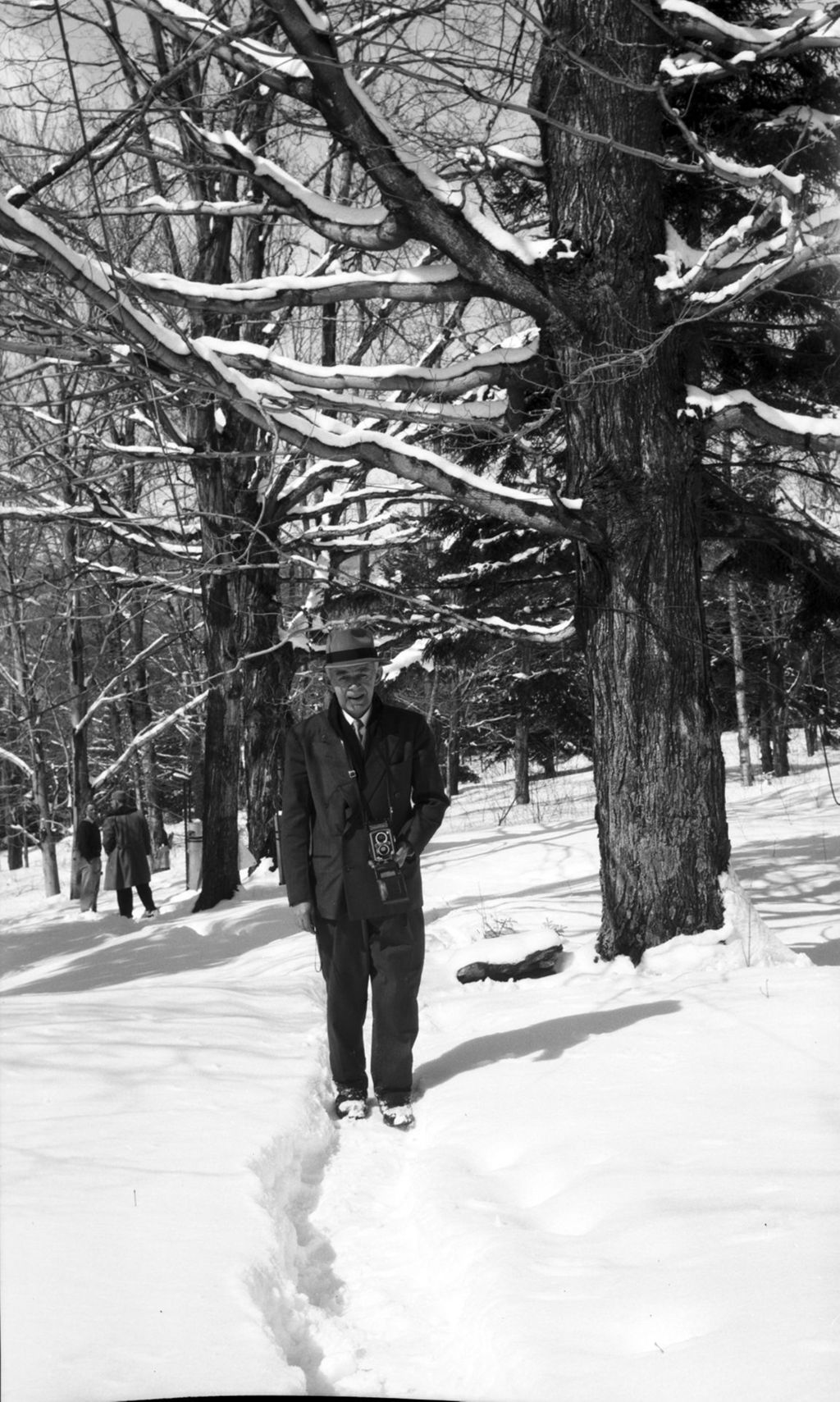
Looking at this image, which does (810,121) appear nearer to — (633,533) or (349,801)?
(633,533)

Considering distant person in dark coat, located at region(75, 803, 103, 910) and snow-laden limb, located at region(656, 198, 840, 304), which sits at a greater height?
snow-laden limb, located at region(656, 198, 840, 304)

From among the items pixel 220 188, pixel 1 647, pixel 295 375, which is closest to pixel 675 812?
pixel 295 375

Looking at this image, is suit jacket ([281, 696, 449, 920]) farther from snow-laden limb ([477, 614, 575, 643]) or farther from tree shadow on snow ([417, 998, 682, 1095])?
snow-laden limb ([477, 614, 575, 643])

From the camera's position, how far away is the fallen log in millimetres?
6797

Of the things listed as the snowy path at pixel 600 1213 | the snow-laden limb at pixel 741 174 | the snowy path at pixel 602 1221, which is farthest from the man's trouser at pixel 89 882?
the snow-laden limb at pixel 741 174

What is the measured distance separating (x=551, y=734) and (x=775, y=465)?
2461cm

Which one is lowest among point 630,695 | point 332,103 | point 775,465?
point 630,695

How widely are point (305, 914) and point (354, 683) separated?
0.96m

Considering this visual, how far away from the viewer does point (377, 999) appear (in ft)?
15.5

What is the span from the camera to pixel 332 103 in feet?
17.7

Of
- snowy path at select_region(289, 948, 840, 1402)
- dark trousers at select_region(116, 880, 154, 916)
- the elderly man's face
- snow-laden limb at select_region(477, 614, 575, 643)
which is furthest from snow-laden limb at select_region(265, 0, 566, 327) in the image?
dark trousers at select_region(116, 880, 154, 916)

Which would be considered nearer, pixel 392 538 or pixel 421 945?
pixel 421 945

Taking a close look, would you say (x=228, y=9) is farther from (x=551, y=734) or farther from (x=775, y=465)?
(x=551, y=734)

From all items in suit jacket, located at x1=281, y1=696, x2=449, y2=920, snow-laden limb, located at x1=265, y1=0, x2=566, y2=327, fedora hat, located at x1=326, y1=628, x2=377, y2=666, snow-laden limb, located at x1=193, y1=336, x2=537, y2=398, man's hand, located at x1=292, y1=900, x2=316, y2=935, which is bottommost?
man's hand, located at x1=292, y1=900, x2=316, y2=935
